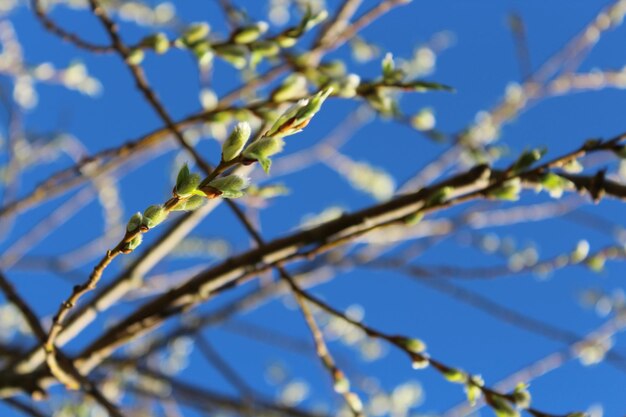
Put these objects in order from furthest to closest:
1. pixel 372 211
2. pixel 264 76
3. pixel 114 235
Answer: pixel 114 235 → pixel 264 76 → pixel 372 211

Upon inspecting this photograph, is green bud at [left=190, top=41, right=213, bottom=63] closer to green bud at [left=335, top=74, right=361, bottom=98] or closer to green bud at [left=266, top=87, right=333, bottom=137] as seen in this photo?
green bud at [left=335, top=74, right=361, bottom=98]

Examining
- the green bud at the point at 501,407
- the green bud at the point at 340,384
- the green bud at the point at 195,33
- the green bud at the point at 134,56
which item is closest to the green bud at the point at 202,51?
the green bud at the point at 195,33

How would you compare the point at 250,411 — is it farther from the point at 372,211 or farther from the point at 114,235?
the point at 114,235

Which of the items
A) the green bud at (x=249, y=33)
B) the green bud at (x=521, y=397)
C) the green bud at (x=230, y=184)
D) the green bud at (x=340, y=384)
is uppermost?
the green bud at (x=249, y=33)

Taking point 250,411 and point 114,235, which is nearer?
point 250,411

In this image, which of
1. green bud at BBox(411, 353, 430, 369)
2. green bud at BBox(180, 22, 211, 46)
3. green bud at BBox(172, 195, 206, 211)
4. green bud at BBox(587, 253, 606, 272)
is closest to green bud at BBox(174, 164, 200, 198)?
green bud at BBox(172, 195, 206, 211)

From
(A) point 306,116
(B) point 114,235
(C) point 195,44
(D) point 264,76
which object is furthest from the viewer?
(B) point 114,235

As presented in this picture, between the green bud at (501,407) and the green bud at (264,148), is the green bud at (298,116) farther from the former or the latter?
the green bud at (501,407)

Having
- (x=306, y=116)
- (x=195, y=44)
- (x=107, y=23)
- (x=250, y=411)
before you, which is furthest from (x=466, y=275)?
(x=306, y=116)
